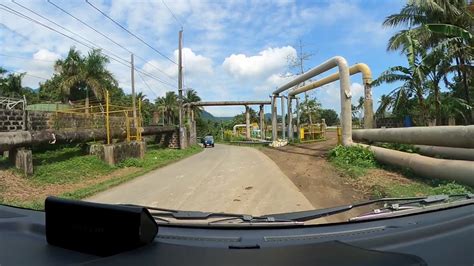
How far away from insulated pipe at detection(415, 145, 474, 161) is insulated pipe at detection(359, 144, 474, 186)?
2.03 feet

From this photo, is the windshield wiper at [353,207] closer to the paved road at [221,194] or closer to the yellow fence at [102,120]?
the paved road at [221,194]

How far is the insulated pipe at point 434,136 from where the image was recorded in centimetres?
779

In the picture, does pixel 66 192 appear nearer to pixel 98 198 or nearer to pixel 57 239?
pixel 98 198

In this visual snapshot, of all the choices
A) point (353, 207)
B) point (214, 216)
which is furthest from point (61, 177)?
point (353, 207)

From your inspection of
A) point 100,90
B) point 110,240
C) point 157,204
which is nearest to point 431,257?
point 110,240

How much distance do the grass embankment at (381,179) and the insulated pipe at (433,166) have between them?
0.13 metres

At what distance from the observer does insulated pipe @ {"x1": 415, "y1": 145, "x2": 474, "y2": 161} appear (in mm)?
8703

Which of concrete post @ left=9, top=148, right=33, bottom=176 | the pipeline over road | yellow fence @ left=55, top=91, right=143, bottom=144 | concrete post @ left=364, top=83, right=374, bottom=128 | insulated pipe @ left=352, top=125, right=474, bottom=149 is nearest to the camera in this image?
insulated pipe @ left=352, top=125, right=474, bottom=149

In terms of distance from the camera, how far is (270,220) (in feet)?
9.64

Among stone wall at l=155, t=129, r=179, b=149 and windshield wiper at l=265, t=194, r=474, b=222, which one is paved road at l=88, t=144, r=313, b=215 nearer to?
windshield wiper at l=265, t=194, r=474, b=222

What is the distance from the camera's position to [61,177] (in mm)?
12414

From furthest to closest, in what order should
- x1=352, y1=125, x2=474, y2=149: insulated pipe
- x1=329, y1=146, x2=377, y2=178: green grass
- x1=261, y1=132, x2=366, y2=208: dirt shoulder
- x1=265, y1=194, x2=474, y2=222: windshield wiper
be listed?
x1=329, y1=146, x2=377, y2=178: green grass
x1=352, y1=125, x2=474, y2=149: insulated pipe
x1=261, y1=132, x2=366, y2=208: dirt shoulder
x1=265, y1=194, x2=474, y2=222: windshield wiper

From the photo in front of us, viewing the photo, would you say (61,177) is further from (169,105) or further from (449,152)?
(169,105)

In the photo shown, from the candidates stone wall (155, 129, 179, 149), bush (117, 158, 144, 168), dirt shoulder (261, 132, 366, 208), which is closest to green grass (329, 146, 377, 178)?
dirt shoulder (261, 132, 366, 208)
